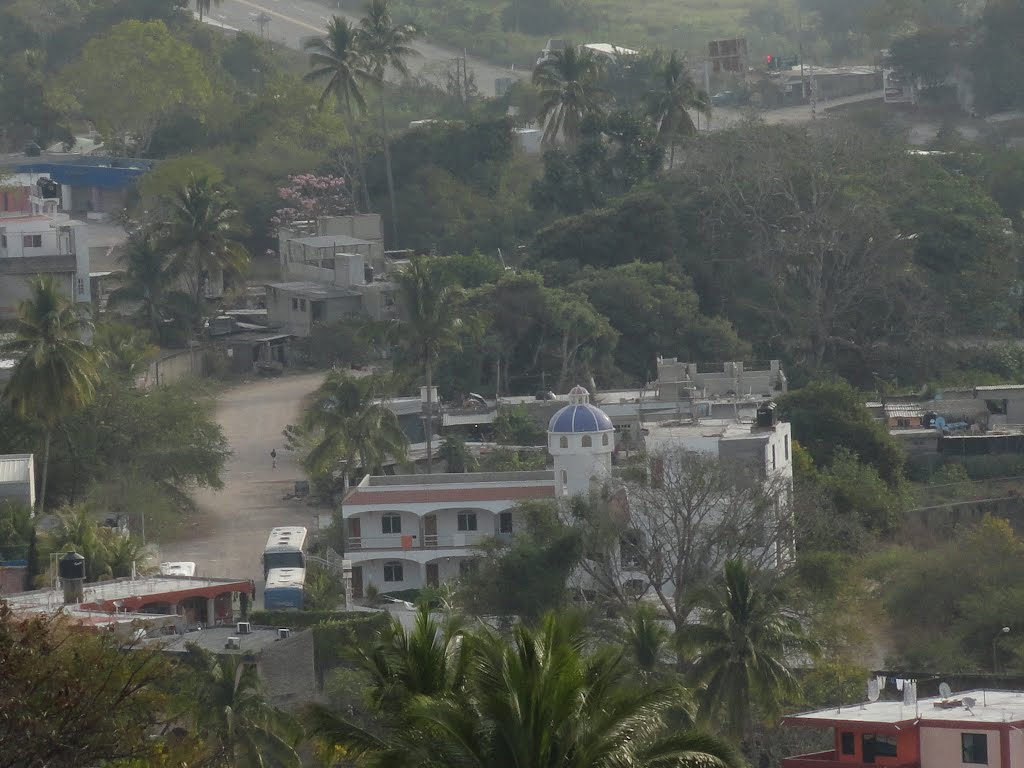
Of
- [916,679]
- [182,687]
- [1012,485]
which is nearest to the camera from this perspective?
[182,687]

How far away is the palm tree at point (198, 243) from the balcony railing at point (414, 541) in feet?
76.7

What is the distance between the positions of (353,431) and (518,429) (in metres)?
5.88

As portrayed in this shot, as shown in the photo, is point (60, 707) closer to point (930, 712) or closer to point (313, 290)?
point (930, 712)

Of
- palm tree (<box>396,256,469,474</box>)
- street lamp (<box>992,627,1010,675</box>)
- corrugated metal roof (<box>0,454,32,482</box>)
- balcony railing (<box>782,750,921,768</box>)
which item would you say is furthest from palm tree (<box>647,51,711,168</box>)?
balcony railing (<box>782,750,921,768</box>)

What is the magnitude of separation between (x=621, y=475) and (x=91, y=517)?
10645 mm

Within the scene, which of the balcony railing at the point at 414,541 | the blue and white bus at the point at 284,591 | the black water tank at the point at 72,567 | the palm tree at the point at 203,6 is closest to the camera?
the black water tank at the point at 72,567

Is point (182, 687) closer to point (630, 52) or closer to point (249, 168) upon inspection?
point (249, 168)

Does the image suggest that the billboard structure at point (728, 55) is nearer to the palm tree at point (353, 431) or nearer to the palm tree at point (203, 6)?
the palm tree at point (203, 6)

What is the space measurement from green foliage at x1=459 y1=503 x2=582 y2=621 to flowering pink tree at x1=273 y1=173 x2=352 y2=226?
3792cm

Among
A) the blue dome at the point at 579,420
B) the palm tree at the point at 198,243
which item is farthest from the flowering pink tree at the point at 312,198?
the blue dome at the point at 579,420

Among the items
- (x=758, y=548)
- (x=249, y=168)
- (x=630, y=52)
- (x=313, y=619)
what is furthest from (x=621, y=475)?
(x=630, y=52)

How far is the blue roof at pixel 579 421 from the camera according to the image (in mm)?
50875

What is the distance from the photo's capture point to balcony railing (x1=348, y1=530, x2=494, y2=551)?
51.8 m

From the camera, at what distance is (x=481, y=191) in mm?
87438
